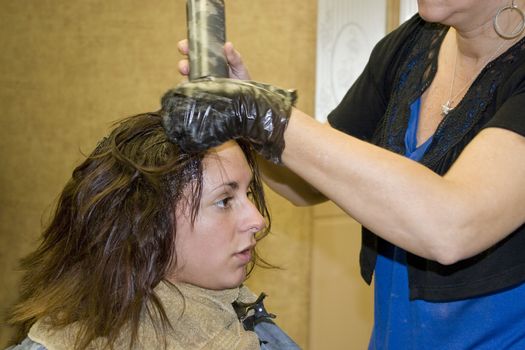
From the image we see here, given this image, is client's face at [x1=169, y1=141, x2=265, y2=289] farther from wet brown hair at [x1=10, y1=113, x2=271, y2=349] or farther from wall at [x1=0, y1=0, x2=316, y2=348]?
wall at [x1=0, y1=0, x2=316, y2=348]

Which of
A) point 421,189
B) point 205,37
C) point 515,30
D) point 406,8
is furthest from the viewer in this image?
point 406,8

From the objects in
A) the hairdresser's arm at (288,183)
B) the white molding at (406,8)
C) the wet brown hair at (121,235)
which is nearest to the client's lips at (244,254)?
the wet brown hair at (121,235)

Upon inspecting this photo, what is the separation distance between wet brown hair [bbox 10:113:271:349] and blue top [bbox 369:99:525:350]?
1.38 feet

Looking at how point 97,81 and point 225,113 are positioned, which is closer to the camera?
point 225,113

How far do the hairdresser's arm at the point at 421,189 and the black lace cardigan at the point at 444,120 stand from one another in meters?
0.09

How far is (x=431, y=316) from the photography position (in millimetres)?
1269

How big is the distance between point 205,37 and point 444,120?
18.5 inches

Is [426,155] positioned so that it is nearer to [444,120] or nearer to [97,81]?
[444,120]

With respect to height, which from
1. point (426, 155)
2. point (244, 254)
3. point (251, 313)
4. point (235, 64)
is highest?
point (235, 64)

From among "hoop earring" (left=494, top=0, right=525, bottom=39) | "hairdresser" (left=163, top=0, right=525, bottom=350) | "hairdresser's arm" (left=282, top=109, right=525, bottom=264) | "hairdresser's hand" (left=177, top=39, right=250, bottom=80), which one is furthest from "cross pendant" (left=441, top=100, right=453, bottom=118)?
"hairdresser's hand" (left=177, top=39, right=250, bottom=80)

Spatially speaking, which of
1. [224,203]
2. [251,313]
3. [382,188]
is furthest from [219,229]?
[382,188]

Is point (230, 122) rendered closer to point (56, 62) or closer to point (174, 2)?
point (174, 2)

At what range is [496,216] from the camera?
0.98 metres

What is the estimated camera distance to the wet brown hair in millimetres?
1192
